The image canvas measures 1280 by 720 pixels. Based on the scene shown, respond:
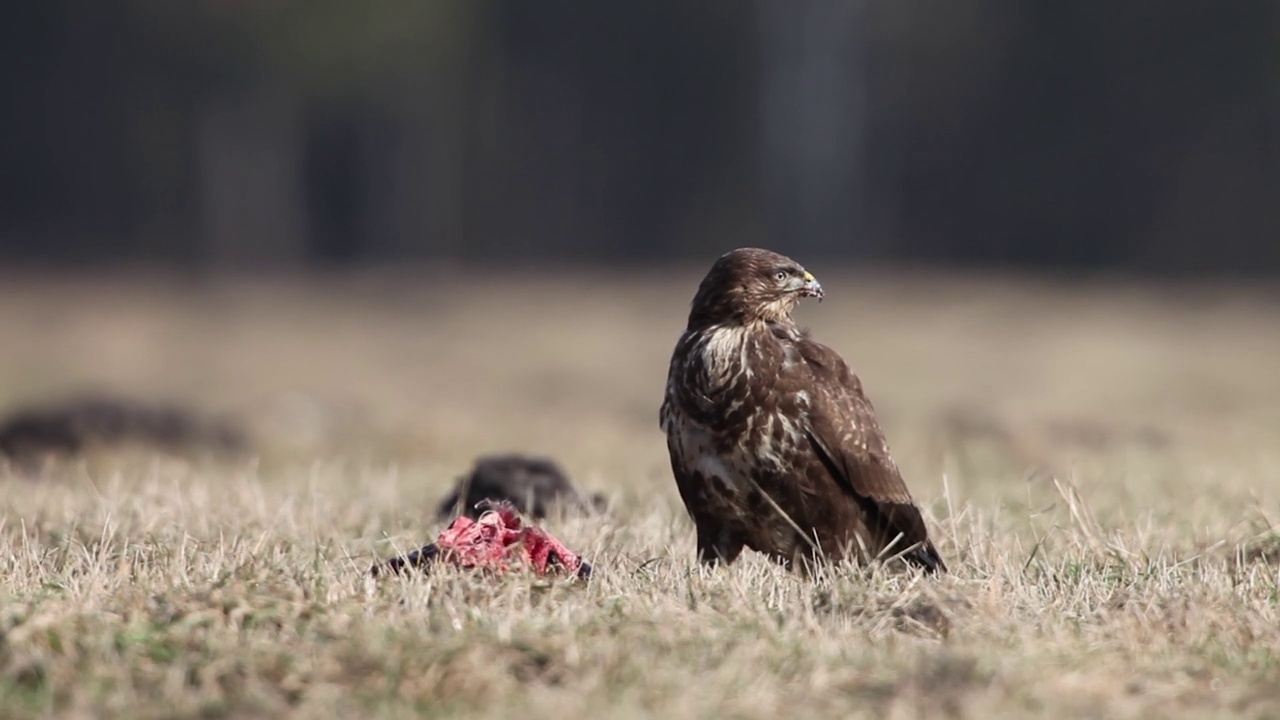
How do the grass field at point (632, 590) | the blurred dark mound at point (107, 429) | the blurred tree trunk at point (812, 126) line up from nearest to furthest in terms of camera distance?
the grass field at point (632, 590) < the blurred dark mound at point (107, 429) < the blurred tree trunk at point (812, 126)

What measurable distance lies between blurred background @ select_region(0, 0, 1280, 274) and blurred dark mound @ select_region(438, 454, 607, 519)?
3095 centimetres

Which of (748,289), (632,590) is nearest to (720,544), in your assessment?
(748,289)

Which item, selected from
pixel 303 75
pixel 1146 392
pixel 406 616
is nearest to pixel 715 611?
pixel 406 616

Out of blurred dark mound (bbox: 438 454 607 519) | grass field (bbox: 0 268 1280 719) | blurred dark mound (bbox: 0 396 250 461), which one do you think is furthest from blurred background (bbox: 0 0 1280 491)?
blurred dark mound (bbox: 438 454 607 519)

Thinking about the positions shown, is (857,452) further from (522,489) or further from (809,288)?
(522,489)

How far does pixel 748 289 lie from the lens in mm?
6906

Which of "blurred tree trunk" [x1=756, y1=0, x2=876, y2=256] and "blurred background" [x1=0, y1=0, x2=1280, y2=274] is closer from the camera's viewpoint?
"blurred tree trunk" [x1=756, y1=0, x2=876, y2=256]

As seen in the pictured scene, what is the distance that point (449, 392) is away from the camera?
22.3 m

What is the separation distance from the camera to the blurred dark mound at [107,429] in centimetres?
1251

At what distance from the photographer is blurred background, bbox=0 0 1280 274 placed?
1626 inches

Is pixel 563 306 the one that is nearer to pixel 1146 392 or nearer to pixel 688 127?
pixel 1146 392

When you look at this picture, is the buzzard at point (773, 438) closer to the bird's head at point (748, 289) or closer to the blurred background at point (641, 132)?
the bird's head at point (748, 289)

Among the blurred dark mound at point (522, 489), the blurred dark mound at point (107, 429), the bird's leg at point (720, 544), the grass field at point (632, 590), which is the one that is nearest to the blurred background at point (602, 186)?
the blurred dark mound at point (107, 429)

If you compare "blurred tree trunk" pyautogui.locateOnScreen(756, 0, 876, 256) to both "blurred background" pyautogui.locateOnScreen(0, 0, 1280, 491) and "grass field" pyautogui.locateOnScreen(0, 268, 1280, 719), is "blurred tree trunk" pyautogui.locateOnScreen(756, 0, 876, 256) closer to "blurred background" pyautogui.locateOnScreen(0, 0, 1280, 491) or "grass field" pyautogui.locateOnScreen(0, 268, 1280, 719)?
"blurred background" pyautogui.locateOnScreen(0, 0, 1280, 491)
